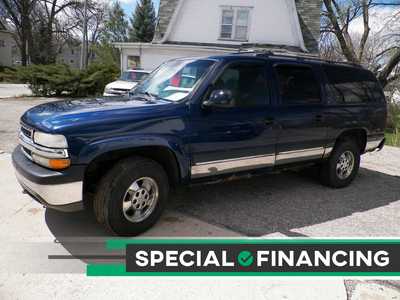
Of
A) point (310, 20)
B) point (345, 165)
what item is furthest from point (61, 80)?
point (345, 165)

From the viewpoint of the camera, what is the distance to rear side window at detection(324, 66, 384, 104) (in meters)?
5.30

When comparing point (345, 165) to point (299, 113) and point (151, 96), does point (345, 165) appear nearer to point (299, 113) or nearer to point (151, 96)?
point (299, 113)

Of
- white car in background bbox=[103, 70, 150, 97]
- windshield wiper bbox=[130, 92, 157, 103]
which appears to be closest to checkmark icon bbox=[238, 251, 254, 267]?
windshield wiper bbox=[130, 92, 157, 103]

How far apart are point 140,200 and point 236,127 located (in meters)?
1.41

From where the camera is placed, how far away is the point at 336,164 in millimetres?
5543

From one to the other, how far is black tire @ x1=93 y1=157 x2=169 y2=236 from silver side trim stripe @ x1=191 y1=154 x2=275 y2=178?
523mm

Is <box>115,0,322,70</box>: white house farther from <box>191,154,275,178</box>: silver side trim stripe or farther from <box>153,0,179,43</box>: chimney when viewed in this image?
<box>191,154,275,178</box>: silver side trim stripe

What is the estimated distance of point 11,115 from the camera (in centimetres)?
1131

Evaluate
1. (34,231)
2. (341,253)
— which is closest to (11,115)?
(34,231)

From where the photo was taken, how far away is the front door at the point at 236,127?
3889mm

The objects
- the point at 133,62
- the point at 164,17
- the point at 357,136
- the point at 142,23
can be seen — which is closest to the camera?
the point at 357,136

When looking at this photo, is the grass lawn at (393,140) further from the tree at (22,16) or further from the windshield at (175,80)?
the tree at (22,16)

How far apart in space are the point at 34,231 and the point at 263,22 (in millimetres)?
16830

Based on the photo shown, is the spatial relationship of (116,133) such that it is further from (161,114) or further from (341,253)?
(341,253)
